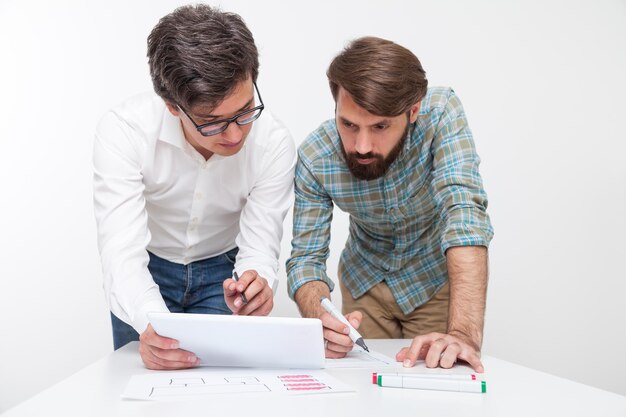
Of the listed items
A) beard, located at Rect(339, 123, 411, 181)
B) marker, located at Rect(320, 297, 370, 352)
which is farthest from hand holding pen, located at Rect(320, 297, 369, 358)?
beard, located at Rect(339, 123, 411, 181)

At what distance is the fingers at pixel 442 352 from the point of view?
4.92 ft

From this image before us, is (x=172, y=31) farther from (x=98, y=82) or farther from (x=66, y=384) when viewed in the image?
(x=98, y=82)

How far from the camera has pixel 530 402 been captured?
1219 mm

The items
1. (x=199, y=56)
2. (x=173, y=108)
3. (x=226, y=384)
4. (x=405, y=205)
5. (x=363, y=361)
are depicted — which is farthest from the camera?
(x=405, y=205)

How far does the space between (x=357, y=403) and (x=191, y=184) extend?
108 cm

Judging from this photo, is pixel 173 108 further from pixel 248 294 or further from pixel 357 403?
pixel 357 403

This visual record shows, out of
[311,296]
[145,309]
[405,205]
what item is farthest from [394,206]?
[145,309]

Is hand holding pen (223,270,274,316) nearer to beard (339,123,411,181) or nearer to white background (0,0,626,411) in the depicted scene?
beard (339,123,411,181)

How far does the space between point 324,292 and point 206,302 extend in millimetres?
467

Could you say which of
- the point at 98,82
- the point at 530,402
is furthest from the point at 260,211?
the point at 98,82

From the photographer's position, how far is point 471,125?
3.32 metres

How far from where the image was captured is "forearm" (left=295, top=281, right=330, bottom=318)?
193cm

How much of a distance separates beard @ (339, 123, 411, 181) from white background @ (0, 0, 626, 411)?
45.6 inches

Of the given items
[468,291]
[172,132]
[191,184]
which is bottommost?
[468,291]
